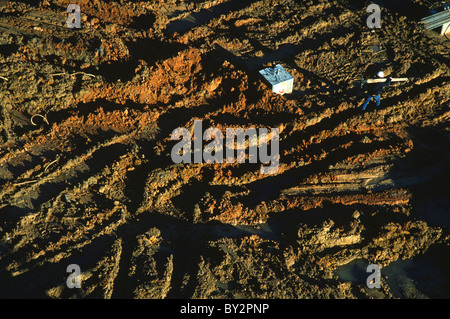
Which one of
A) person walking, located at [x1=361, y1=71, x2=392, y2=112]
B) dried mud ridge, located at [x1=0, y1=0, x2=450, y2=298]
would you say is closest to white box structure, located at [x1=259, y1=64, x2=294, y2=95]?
dried mud ridge, located at [x1=0, y1=0, x2=450, y2=298]

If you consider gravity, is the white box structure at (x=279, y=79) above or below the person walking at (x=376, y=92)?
above

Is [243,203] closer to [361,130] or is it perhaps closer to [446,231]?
[361,130]

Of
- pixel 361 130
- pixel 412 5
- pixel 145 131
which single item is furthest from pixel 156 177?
pixel 412 5

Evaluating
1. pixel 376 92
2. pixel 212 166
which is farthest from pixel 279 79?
pixel 212 166

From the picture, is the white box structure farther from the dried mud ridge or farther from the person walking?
the person walking

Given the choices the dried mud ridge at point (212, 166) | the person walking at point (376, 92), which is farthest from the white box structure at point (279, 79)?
the person walking at point (376, 92)

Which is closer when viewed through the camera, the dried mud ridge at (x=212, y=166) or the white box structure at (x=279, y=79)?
the dried mud ridge at (x=212, y=166)

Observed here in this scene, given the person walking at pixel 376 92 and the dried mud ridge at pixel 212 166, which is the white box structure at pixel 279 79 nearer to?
the dried mud ridge at pixel 212 166
